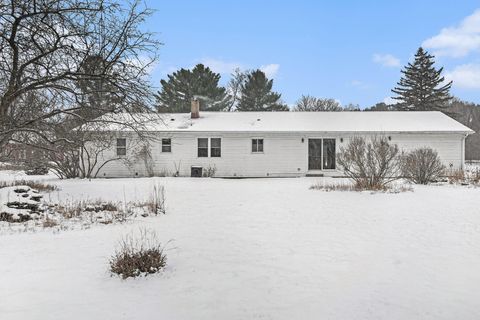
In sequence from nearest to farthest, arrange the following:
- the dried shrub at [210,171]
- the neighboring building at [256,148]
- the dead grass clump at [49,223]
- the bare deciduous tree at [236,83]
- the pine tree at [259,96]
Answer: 1. the dead grass clump at [49,223]
2. the neighboring building at [256,148]
3. the dried shrub at [210,171]
4. the pine tree at [259,96]
5. the bare deciduous tree at [236,83]

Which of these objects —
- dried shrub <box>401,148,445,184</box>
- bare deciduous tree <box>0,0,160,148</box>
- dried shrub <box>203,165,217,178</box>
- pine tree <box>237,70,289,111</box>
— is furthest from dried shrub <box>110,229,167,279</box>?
pine tree <box>237,70,289,111</box>

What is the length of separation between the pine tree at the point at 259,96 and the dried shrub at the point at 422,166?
1123 inches

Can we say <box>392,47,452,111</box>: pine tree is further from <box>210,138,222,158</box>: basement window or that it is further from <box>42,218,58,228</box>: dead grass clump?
<box>42,218,58,228</box>: dead grass clump

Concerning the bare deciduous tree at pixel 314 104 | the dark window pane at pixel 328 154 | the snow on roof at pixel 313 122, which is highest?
the bare deciduous tree at pixel 314 104

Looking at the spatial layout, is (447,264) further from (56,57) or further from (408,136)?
(408,136)

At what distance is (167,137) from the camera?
20.4 m

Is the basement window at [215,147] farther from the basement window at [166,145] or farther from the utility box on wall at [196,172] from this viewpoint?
the basement window at [166,145]

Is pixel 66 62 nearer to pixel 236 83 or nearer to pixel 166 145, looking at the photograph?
pixel 166 145

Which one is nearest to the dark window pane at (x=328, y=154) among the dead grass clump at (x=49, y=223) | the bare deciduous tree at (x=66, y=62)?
the bare deciduous tree at (x=66, y=62)

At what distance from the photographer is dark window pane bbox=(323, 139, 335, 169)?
20562mm

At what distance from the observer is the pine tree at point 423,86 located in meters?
40.7

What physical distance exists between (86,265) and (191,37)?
626 centimetres

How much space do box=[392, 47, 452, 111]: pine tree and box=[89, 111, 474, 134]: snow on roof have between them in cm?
1983

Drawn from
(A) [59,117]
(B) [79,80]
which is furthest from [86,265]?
(A) [59,117]
